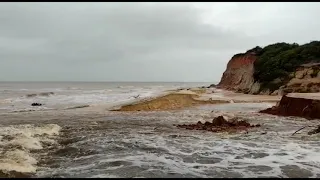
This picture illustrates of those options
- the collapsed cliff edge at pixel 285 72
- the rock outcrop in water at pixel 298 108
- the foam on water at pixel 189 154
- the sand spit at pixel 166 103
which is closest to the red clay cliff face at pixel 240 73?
the collapsed cliff edge at pixel 285 72

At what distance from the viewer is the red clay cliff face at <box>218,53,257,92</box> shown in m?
60.8

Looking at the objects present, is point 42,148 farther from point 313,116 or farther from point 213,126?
point 313,116

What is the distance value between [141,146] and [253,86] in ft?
146

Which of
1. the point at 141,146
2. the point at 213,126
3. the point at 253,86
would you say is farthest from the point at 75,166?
the point at 253,86

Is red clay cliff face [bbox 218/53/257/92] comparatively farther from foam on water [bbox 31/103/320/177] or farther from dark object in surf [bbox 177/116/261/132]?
foam on water [bbox 31/103/320/177]

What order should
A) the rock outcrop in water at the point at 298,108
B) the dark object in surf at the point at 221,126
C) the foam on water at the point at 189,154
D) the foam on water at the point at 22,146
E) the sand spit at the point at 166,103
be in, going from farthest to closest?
the sand spit at the point at 166,103
the rock outcrop in water at the point at 298,108
the dark object in surf at the point at 221,126
the foam on water at the point at 22,146
the foam on water at the point at 189,154

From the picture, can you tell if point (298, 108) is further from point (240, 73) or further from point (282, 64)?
point (240, 73)

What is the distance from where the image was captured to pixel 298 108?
22359 millimetres

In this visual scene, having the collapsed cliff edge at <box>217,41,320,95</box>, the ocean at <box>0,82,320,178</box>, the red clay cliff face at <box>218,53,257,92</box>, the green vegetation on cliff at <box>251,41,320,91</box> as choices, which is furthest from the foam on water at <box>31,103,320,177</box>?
the red clay cliff face at <box>218,53,257,92</box>

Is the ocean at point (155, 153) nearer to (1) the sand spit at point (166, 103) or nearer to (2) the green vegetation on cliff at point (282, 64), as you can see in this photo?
(1) the sand spit at point (166, 103)

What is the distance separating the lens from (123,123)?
19234 millimetres

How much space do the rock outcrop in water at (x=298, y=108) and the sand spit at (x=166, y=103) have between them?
9001 mm

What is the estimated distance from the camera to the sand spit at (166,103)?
94.9 ft

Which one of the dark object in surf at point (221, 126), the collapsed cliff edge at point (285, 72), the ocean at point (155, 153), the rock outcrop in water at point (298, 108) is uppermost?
the collapsed cliff edge at point (285, 72)
